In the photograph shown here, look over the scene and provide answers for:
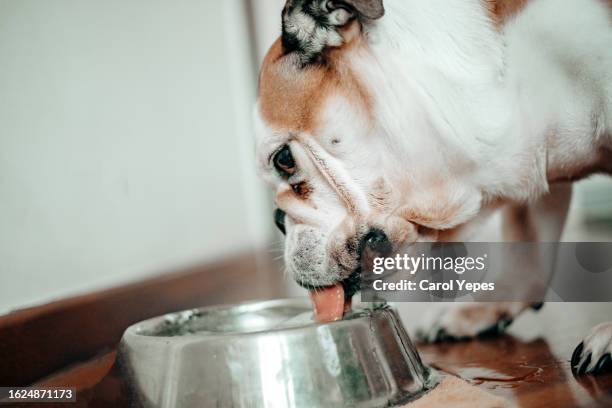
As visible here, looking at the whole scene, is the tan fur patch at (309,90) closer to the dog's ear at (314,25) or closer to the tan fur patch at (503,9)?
the dog's ear at (314,25)

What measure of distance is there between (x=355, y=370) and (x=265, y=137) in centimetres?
35

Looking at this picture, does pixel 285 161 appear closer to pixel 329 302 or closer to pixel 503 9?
pixel 329 302

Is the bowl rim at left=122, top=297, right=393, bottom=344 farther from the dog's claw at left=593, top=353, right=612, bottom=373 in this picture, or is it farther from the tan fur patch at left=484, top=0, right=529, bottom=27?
the tan fur patch at left=484, top=0, right=529, bottom=27

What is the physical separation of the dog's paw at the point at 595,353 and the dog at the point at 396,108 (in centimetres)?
26

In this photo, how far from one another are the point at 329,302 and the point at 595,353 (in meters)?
0.33

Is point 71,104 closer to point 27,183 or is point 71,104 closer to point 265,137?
point 27,183

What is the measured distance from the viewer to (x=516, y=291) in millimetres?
1120

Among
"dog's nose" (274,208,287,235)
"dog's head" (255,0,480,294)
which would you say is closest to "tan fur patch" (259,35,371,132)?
"dog's head" (255,0,480,294)

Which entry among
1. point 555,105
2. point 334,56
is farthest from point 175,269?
point 555,105

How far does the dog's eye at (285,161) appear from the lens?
35.4 inches

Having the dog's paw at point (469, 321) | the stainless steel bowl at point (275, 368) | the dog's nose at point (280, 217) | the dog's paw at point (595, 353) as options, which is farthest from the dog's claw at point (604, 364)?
the dog's nose at point (280, 217)

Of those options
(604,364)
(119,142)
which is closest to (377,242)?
(604,364)

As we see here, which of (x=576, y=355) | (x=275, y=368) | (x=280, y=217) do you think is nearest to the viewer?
(x=275, y=368)

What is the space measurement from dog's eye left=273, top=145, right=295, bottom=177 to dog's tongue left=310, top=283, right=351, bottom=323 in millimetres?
166
